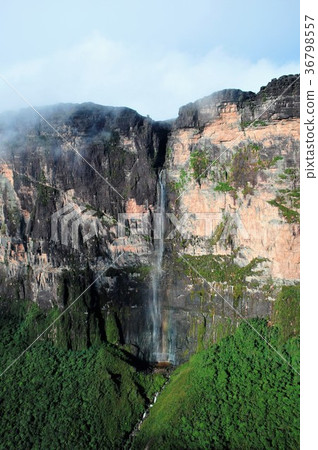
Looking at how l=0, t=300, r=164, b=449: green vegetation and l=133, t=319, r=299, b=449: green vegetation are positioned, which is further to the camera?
l=0, t=300, r=164, b=449: green vegetation

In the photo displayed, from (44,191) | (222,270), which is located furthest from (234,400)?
(44,191)

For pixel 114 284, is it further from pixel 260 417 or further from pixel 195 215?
pixel 260 417

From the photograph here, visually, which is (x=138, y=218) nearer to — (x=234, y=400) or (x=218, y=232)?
(x=218, y=232)

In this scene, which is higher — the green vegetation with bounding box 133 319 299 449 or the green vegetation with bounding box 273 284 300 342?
the green vegetation with bounding box 273 284 300 342

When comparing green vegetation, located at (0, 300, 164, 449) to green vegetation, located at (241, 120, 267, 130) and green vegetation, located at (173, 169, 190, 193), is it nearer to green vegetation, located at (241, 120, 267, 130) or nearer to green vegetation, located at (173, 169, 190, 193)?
green vegetation, located at (173, 169, 190, 193)

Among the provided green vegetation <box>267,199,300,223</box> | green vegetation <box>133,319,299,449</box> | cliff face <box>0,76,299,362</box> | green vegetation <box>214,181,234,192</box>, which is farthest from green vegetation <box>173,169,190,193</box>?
green vegetation <box>133,319,299,449</box>

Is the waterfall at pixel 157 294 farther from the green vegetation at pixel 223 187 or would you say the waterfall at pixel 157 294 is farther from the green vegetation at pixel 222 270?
the green vegetation at pixel 223 187

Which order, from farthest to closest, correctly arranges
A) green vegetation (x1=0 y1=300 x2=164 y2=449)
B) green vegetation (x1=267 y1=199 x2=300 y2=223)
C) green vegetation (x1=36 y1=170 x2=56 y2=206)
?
green vegetation (x1=36 y1=170 x2=56 y2=206) → green vegetation (x1=267 y1=199 x2=300 y2=223) → green vegetation (x1=0 y1=300 x2=164 y2=449)

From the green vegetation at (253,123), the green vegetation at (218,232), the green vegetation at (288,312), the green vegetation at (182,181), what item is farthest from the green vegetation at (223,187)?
the green vegetation at (288,312)

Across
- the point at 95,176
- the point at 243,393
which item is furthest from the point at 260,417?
the point at 95,176
